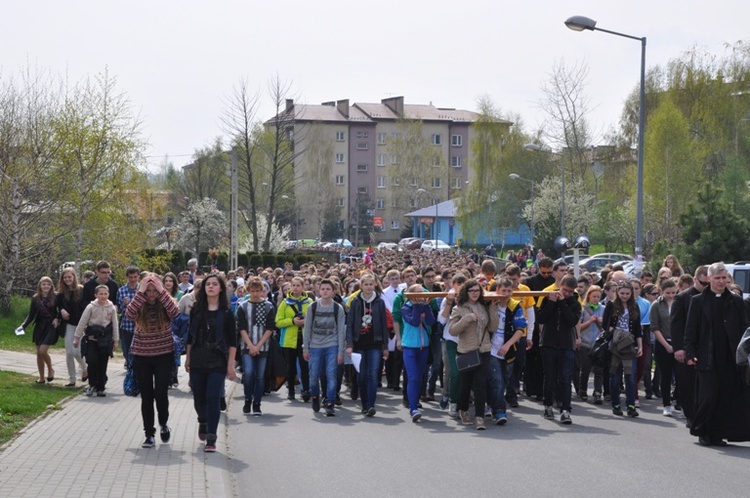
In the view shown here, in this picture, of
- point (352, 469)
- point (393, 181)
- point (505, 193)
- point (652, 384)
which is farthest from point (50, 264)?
point (393, 181)

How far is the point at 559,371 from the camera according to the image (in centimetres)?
1263

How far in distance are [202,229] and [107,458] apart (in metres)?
60.5

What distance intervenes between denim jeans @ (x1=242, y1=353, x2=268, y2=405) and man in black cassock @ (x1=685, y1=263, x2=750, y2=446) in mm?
5345

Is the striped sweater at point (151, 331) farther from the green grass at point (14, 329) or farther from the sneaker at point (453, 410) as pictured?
the green grass at point (14, 329)

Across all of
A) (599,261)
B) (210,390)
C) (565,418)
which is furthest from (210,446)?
(599,261)

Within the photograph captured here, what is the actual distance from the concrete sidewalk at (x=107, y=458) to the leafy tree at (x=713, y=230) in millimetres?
18029

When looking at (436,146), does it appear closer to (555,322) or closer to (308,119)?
(308,119)

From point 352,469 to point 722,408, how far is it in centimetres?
383

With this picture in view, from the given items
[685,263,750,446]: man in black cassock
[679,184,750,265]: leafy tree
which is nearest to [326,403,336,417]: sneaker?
[685,263,750,446]: man in black cassock

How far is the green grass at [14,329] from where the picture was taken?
72.8 feet

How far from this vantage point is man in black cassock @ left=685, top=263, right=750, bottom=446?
10500mm

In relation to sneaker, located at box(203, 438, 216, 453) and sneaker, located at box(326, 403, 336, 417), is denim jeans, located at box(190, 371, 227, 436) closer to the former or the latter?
sneaker, located at box(203, 438, 216, 453)

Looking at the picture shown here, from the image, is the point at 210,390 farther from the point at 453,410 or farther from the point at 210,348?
the point at 453,410

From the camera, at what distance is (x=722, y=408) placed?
10.5 meters
